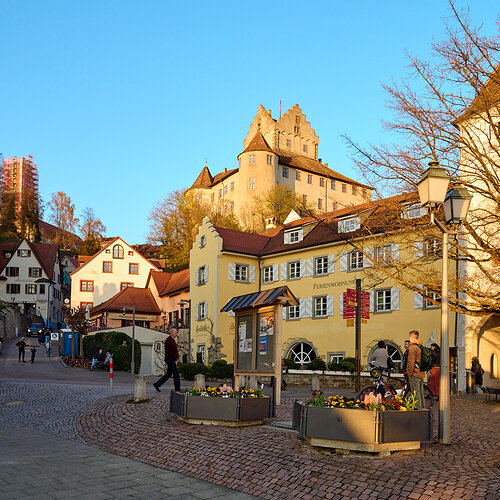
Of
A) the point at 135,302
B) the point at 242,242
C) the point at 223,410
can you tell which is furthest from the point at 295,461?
the point at 135,302

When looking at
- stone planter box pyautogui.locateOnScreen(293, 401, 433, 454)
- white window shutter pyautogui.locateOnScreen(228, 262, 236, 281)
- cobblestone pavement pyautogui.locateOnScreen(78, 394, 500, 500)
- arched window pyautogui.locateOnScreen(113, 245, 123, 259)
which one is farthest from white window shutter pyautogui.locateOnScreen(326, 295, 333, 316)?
arched window pyautogui.locateOnScreen(113, 245, 123, 259)

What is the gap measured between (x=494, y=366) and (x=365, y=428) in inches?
961

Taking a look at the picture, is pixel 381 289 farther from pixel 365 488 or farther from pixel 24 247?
pixel 24 247

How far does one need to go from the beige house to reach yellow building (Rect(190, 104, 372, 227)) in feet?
62.6

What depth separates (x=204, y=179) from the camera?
10819cm

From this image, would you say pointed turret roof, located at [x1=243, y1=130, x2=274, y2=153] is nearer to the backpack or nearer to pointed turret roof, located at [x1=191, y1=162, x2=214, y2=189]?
pointed turret roof, located at [x1=191, y1=162, x2=214, y2=189]

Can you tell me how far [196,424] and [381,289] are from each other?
25.1 meters

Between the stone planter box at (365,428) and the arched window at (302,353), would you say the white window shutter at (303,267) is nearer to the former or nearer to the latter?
the arched window at (302,353)

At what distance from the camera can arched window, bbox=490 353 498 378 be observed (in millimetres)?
30703

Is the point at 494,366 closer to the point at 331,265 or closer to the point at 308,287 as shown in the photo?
the point at 331,265

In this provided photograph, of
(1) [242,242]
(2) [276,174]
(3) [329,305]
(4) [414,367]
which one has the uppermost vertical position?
(2) [276,174]

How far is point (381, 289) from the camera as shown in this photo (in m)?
36.2

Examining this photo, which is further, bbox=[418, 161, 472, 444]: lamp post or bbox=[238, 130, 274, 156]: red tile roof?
bbox=[238, 130, 274, 156]: red tile roof

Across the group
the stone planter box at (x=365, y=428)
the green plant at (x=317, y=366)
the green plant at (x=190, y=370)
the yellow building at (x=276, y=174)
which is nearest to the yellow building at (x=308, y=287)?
the green plant at (x=317, y=366)
